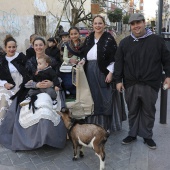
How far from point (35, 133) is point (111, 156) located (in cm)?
115

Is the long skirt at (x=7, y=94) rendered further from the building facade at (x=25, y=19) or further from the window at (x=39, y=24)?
the window at (x=39, y=24)

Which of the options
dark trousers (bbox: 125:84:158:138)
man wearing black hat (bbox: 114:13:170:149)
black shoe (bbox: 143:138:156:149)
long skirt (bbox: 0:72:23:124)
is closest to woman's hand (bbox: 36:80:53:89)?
long skirt (bbox: 0:72:23:124)

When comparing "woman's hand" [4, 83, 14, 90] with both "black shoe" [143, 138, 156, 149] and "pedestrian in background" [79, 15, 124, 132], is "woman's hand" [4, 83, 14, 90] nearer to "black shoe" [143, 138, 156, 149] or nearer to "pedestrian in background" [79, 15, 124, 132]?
"pedestrian in background" [79, 15, 124, 132]

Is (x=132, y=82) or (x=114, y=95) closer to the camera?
(x=132, y=82)

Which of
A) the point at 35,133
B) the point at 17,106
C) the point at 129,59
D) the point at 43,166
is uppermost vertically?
the point at 129,59

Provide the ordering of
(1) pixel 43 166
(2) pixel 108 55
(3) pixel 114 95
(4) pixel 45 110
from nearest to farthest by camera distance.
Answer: (1) pixel 43 166 → (4) pixel 45 110 → (2) pixel 108 55 → (3) pixel 114 95

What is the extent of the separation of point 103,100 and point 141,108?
25.0 inches

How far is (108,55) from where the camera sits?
395cm

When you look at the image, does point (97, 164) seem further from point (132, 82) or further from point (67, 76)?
point (67, 76)

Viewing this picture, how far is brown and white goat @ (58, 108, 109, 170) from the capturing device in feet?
10.4

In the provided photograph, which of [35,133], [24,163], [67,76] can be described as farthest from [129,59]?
[24,163]

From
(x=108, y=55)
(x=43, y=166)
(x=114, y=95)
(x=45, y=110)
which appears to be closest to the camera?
(x=43, y=166)

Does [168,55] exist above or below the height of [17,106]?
above

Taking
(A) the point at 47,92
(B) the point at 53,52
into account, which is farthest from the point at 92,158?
(B) the point at 53,52
